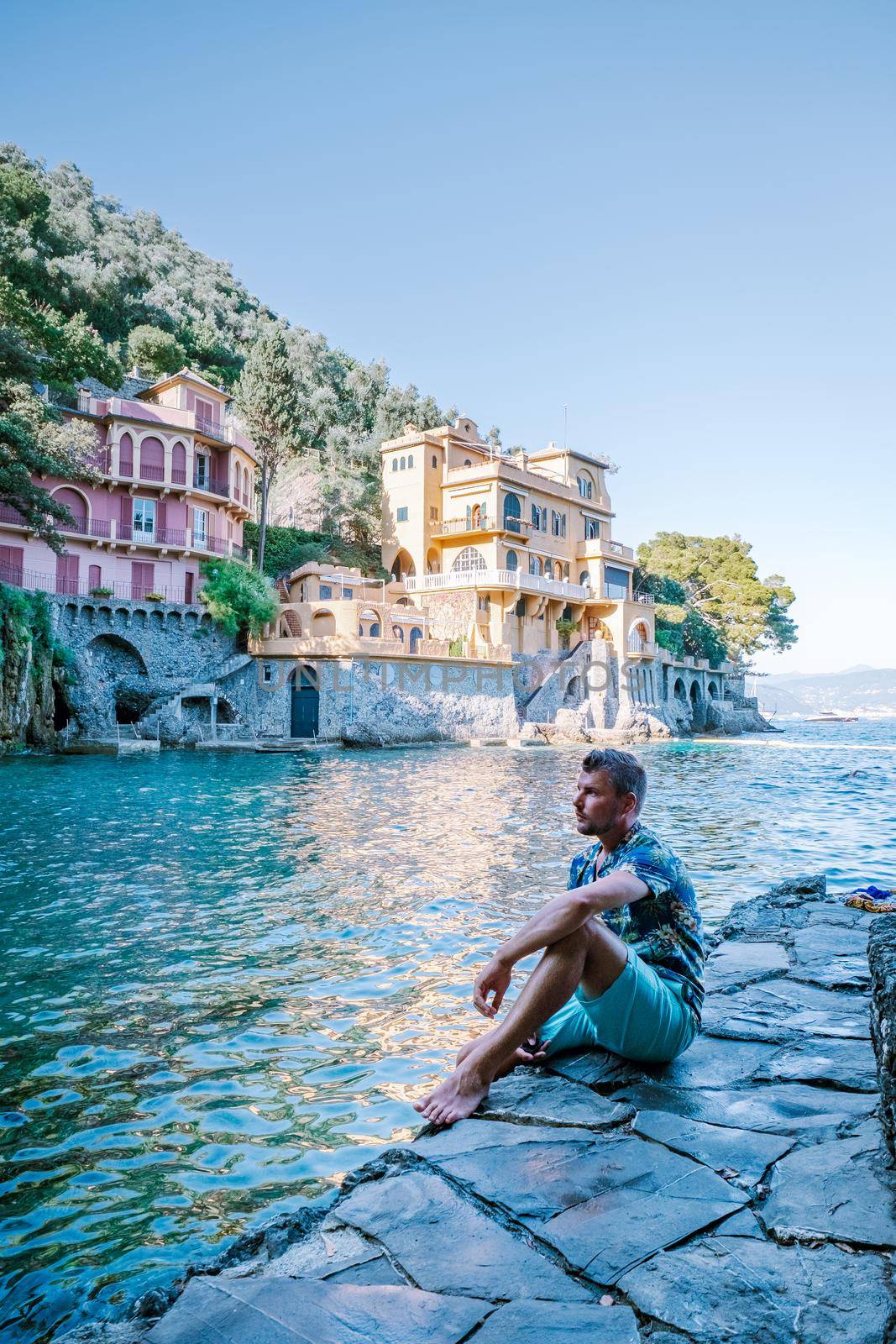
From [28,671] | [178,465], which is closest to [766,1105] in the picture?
[28,671]

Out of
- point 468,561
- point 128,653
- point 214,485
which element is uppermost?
point 214,485

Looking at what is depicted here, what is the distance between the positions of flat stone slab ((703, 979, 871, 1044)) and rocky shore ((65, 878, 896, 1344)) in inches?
12.5

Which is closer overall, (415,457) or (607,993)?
(607,993)

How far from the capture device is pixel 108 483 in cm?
3175

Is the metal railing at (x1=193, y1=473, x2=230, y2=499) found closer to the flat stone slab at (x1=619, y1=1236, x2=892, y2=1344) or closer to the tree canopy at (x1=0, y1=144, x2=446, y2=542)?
the tree canopy at (x1=0, y1=144, x2=446, y2=542)

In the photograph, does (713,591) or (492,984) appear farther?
(713,591)

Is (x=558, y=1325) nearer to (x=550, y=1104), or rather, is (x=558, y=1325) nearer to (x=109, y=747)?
(x=550, y=1104)

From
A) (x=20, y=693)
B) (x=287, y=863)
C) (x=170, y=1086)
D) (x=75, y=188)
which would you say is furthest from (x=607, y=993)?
(x=75, y=188)

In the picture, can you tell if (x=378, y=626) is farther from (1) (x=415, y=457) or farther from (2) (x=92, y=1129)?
(2) (x=92, y=1129)

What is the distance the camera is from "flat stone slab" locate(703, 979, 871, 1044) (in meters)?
3.80

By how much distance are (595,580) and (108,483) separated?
84.2 ft

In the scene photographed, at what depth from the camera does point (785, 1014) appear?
4094mm

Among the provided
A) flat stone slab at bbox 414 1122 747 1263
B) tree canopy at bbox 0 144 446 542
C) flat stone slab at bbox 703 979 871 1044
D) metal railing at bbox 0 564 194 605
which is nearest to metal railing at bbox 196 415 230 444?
tree canopy at bbox 0 144 446 542

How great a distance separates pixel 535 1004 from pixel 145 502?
33.3 meters
